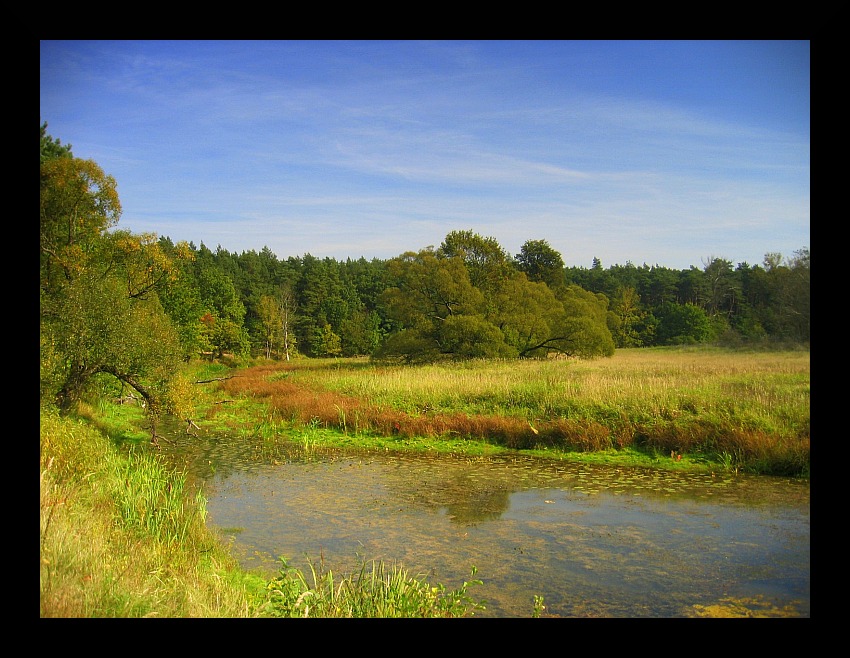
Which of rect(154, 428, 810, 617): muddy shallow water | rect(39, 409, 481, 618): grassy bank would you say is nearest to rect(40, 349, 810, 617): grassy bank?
rect(39, 409, 481, 618): grassy bank

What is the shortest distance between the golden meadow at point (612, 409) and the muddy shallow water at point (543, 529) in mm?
1029

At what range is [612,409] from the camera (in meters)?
13.4

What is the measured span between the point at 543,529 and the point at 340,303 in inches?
1453

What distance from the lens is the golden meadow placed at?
423 inches

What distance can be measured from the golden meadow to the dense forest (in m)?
1.05

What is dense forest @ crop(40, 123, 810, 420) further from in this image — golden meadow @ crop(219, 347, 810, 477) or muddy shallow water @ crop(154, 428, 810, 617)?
muddy shallow water @ crop(154, 428, 810, 617)

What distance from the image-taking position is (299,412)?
16531mm

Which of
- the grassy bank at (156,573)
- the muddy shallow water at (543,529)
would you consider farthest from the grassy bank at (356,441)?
the muddy shallow water at (543,529)

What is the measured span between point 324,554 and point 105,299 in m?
7.40

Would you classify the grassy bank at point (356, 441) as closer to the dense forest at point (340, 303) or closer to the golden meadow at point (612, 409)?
the golden meadow at point (612, 409)

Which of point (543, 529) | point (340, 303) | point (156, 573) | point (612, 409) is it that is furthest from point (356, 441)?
point (340, 303)
